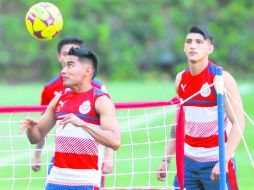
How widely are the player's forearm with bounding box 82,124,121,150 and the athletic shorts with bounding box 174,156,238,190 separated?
1760 mm

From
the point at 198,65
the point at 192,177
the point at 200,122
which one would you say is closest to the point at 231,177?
the point at 192,177

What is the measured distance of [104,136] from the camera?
8031 millimetres

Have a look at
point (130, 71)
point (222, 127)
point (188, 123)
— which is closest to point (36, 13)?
point (188, 123)

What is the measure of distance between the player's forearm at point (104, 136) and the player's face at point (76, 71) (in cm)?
52

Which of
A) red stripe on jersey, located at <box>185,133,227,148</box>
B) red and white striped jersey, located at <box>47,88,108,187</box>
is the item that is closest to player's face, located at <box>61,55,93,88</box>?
red and white striped jersey, located at <box>47,88,108,187</box>

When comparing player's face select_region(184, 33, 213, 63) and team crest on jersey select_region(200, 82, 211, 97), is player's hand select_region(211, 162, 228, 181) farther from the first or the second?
player's face select_region(184, 33, 213, 63)

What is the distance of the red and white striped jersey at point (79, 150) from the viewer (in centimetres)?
829

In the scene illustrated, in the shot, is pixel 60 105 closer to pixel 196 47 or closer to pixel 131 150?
pixel 196 47

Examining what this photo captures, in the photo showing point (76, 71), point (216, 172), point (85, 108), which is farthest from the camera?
point (216, 172)

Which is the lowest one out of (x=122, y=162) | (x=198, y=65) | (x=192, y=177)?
(x=192, y=177)

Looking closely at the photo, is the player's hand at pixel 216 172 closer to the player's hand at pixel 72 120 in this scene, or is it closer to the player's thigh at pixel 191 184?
the player's thigh at pixel 191 184

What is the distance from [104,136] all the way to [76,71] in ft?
2.48

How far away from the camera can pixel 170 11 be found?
43250mm

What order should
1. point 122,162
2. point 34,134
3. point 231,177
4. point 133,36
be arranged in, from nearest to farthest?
point 34,134 → point 231,177 → point 122,162 → point 133,36
